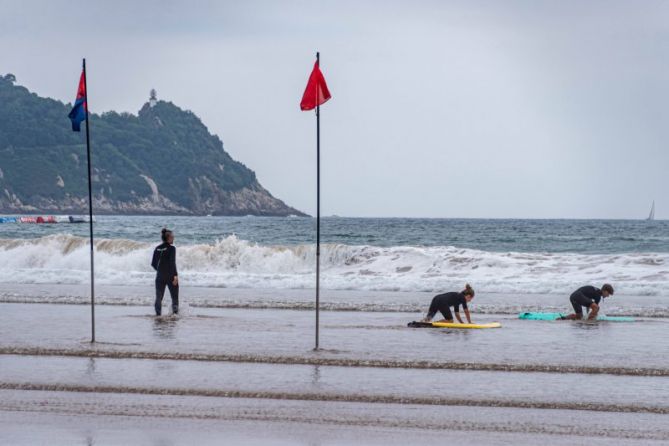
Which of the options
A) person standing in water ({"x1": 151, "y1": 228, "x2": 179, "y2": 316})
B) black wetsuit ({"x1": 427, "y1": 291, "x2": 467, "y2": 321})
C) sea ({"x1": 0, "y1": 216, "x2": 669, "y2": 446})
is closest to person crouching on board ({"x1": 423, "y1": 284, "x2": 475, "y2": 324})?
black wetsuit ({"x1": 427, "y1": 291, "x2": 467, "y2": 321})

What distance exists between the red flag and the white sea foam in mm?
16059

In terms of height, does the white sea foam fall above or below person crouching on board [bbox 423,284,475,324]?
below

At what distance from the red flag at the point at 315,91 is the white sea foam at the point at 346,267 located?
16059 mm

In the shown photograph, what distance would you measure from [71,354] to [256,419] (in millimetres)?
5281

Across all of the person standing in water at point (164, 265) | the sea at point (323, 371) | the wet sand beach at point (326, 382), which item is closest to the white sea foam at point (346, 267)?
the sea at point (323, 371)

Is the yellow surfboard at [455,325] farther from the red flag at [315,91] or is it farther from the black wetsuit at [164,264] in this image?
the red flag at [315,91]

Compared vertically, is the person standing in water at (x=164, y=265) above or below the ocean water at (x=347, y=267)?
above

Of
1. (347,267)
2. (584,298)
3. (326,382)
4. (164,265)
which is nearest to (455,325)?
(584,298)

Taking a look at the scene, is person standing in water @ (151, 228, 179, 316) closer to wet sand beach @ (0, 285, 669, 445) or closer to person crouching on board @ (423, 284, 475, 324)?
wet sand beach @ (0, 285, 669, 445)

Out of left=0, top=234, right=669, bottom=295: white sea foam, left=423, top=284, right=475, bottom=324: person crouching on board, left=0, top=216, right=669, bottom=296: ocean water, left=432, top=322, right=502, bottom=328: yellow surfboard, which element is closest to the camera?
left=432, top=322, right=502, bottom=328: yellow surfboard

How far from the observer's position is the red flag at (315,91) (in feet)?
44.2

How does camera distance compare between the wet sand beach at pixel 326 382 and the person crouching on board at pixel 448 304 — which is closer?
the wet sand beach at pixel 326 382

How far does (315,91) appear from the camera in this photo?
44.2 ft

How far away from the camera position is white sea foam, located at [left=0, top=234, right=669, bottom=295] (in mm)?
30266
